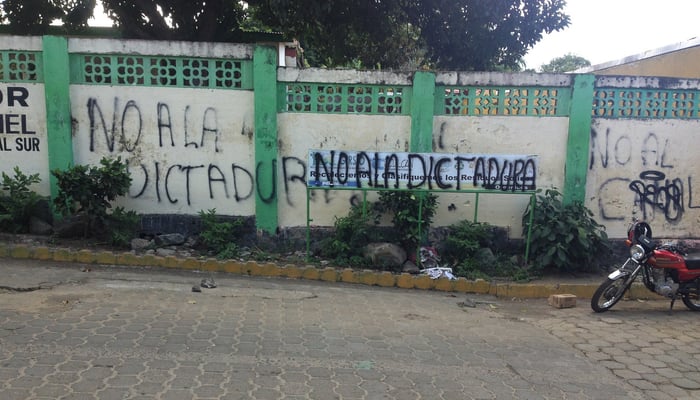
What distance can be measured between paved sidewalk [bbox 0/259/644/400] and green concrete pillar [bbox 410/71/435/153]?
2112 millimetres

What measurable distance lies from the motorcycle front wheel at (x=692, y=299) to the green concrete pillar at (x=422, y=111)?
3316 mm

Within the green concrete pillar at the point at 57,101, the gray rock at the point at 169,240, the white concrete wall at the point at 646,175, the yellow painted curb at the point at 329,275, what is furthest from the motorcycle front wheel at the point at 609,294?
the green concrete pillar at the point at 57,101

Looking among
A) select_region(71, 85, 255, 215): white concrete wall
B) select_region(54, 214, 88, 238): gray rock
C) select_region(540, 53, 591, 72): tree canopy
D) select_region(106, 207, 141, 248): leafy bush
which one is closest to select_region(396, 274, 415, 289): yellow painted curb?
select_region(71, 85, 255, 215): white concrete wall

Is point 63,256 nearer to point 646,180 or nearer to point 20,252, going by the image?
point 20,252

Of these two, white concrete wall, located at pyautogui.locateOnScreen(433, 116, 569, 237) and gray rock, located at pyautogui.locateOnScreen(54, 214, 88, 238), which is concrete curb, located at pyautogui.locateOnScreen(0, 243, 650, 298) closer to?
gray rock, located at pyautogui.locateOnScreen(54, 214, 88, 238)

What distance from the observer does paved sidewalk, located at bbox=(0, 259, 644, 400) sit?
3031 mm

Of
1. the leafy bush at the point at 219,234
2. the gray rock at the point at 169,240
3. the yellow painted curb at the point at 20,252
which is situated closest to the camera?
the yellow painted curb at the point at 20,252

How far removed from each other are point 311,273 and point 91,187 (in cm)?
288

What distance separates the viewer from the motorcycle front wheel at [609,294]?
5105 millimetres

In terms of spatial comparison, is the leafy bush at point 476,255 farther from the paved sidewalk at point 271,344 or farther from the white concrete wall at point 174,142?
the white concrete wall at point 174,142

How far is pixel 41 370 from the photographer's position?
3023mm

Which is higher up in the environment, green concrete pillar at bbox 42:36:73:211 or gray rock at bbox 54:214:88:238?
green concrete pillar at bbox 42:36:73:211

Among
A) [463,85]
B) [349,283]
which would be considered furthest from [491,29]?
[349,283]

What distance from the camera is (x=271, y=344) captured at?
3.71 m
